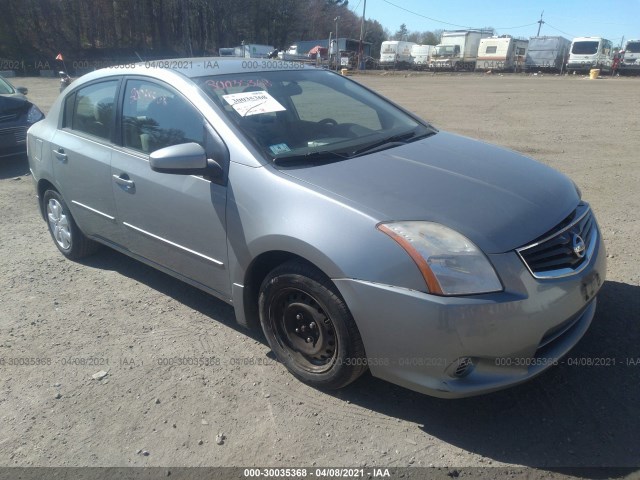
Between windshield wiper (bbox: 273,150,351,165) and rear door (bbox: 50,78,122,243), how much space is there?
1.52m

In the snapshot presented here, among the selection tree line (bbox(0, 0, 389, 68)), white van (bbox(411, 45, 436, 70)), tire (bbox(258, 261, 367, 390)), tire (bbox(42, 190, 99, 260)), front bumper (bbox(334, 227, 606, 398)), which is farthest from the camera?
white van (bbox(411, 45, 436, 70))

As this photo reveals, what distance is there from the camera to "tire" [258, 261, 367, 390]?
255 cm

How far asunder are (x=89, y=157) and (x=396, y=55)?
4899 centimetres

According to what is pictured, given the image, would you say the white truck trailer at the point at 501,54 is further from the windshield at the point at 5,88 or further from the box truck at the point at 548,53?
the windshield at the point at 5,88

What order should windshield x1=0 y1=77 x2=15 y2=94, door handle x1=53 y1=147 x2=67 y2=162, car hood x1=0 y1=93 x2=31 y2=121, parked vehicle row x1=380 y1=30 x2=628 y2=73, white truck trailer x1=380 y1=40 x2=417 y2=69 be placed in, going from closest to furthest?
door handle x1=53 y1=147 x2=67 y2=162, car hood x1=0 y1=93 x2=31 y2=121, windshield x1=0 y1=77 x2=15 y2=94, parked vehicle row x1=380 y1=30 x2=628 y2=73, white truck trailer x1=380 y1=40 x2=417 y2=69

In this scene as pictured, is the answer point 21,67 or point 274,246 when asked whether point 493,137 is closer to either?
point 274,246

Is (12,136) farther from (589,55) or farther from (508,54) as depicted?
(508,54)

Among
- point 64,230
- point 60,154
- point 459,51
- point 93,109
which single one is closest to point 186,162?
point 93,109

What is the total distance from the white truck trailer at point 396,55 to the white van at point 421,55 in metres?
0.58

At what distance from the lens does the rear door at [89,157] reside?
3.79m

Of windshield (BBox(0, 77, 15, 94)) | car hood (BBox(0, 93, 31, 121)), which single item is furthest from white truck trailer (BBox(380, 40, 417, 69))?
car hood (BBox(0, 93, 31, 121))

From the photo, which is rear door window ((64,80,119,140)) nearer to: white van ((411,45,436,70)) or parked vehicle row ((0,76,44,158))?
parked vehicle row ((0,76,44,158))

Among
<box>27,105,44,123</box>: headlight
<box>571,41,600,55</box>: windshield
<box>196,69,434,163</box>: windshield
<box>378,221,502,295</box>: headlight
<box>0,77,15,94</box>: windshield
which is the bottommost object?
<box>27,105,44,123</box>: headlight

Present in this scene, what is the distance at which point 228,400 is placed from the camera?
2.84m
